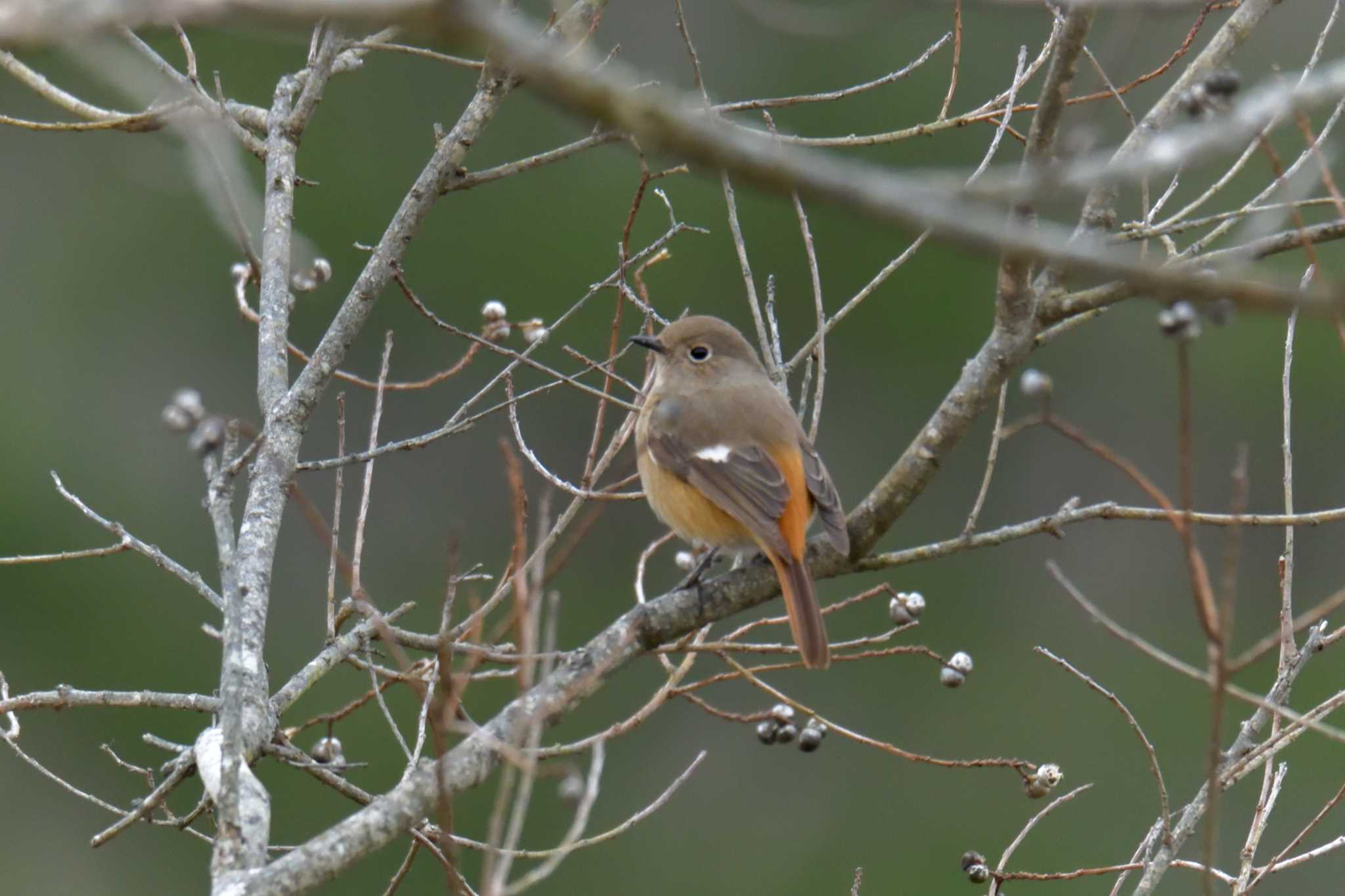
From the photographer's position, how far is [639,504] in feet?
45.3

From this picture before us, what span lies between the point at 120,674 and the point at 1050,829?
A: 29.5 ft

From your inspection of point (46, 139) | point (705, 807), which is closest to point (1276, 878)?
point (705, 807)

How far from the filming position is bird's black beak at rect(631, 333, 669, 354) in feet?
18.0

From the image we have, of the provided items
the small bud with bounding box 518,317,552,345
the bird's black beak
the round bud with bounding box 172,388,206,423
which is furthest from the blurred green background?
the round bud with bounding box 172,388,206,423

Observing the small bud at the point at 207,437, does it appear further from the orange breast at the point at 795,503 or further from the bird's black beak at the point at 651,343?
the bird's black beak at the point at 651,343

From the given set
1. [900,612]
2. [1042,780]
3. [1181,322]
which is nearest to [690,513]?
[900,612]

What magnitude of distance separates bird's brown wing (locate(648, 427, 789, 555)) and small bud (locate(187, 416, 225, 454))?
247 centimetres

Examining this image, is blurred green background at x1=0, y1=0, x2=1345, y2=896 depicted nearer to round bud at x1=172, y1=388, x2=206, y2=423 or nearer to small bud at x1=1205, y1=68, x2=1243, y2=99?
small bud at x1=1205, y1=68, x2=1243, y2=99

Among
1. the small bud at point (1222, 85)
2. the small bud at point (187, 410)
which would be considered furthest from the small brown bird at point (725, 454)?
the small bud at point (187, 410)

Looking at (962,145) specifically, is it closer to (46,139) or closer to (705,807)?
(705,807)

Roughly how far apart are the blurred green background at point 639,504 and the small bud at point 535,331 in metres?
9.07

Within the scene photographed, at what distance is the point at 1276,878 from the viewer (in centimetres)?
1439

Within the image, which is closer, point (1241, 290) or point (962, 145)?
point (1241, 290)

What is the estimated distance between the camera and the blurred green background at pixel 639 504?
46.8ft
